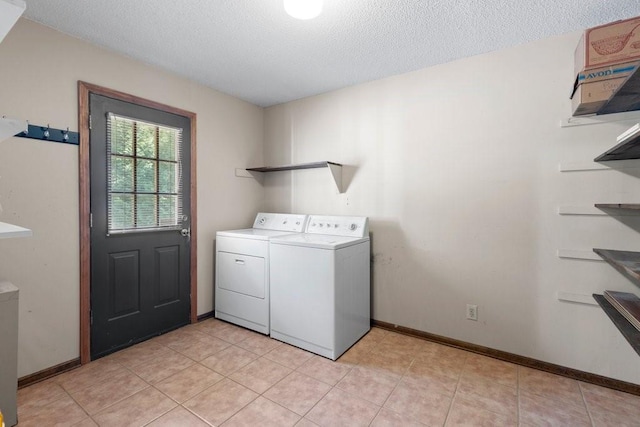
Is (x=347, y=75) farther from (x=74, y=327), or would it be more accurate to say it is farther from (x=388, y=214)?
(x=74, y=327)

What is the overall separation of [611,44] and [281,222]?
277cm

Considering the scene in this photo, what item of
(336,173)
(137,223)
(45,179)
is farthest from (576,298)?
(45,179)

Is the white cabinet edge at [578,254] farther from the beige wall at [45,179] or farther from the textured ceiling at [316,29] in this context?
the beige wall at [45,179]

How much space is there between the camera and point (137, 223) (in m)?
2.51

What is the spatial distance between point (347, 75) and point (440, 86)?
80 cm

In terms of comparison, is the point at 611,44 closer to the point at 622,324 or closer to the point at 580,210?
the point at 580,210

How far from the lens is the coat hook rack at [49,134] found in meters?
1.94

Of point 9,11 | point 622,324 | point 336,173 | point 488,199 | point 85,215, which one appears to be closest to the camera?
point 9,11

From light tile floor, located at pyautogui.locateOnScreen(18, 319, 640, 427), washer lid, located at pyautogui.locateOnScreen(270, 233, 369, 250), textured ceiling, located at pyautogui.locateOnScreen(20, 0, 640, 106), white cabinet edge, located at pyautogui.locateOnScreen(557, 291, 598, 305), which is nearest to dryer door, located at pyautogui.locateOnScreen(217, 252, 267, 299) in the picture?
washer lid, located at pyautogui.locateOnScreen(270, 233, 369, 250)

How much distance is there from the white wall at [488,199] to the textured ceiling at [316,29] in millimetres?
228

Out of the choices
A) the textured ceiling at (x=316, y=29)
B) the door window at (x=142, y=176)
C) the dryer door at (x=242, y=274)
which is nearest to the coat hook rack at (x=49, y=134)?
the door window at (x=142, y=176)

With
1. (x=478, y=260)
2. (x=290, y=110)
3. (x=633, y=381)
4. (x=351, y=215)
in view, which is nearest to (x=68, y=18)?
(x=290, y=110)

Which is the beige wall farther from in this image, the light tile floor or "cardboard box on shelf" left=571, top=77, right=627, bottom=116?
"cardboard box on shelf" left=571, top=77, right=627, bottom=116

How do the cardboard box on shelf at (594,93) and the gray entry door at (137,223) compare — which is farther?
the gray entry door at (137,223)
